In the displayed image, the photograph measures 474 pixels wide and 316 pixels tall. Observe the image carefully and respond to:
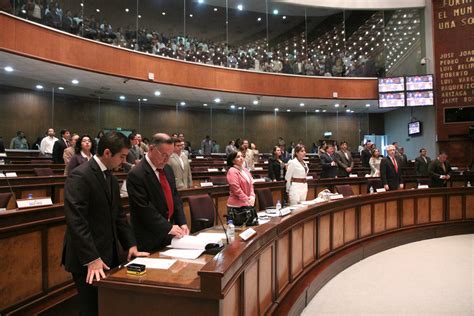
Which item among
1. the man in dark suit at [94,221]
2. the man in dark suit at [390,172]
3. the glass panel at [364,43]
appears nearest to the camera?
the man in dark suit at [94,221]

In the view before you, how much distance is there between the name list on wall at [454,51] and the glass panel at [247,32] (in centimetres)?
566

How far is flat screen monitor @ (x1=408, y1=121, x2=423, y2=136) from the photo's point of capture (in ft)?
42.3

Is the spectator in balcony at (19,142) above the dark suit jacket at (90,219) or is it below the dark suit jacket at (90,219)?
above

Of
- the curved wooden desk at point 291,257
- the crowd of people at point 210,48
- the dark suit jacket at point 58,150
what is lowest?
the curved wooden desk at point 291,257

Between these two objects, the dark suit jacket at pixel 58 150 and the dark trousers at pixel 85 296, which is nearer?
the dark trousers at pixel 85 296

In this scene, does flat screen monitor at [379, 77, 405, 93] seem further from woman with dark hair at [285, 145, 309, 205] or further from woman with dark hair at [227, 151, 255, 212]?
woman with dark hair at [227, 151, 255, 212]

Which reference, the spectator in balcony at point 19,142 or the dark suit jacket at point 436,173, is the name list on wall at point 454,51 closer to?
the dark suit jacket at point 436,173

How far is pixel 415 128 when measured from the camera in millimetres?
13117

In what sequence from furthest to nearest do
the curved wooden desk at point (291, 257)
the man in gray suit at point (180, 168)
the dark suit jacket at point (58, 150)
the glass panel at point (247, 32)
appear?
1. the glass panel at point (247, 32)
2. the dark suit jacket at point (58, 150)
3. the man in gray suit at point (180, 168)
4. the curved wooden desk at point (291, 257)

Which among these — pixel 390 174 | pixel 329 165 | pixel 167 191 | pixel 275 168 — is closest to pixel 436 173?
pixel 390 174

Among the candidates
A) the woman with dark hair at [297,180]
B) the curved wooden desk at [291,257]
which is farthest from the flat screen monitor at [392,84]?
the woman with dark hair at [297,180]

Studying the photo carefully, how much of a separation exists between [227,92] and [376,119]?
7.84 metres

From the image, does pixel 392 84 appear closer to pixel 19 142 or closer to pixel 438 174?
pixel 438 174

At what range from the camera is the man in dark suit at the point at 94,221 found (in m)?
1.77
